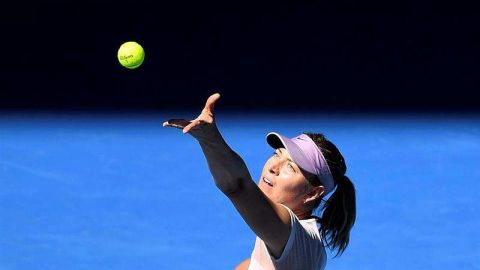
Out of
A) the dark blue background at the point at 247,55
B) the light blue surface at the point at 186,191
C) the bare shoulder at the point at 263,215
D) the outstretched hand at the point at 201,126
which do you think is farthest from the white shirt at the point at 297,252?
the dark blue background at the point at 247,55

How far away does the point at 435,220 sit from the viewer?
5.34 m

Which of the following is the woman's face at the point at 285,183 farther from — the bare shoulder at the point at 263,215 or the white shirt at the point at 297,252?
the bare shoulder at the point at 263,215

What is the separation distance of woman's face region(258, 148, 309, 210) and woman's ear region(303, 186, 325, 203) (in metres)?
0.02

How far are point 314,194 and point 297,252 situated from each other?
1.06 ft

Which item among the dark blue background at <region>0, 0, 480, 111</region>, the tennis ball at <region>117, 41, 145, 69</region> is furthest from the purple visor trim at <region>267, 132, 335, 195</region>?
the dark blue background at <region>0, 0, 480, 111</region>

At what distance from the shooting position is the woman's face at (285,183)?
125 inches

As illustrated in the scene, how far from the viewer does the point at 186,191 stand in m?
5.57

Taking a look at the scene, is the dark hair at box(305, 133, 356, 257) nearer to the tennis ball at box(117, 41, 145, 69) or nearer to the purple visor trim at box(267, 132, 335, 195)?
the purple visor trim at box(267, 132, 335, 195)

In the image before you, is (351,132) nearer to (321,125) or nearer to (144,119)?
(321,125)

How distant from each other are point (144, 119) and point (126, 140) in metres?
0.30

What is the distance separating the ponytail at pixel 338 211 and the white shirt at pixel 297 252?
14 centimetres

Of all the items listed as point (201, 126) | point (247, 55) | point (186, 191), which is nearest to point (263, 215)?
point (201, 126)

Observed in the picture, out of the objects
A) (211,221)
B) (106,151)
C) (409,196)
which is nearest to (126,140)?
(106,151)

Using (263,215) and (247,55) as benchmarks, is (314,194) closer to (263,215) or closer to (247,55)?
(263,215)
